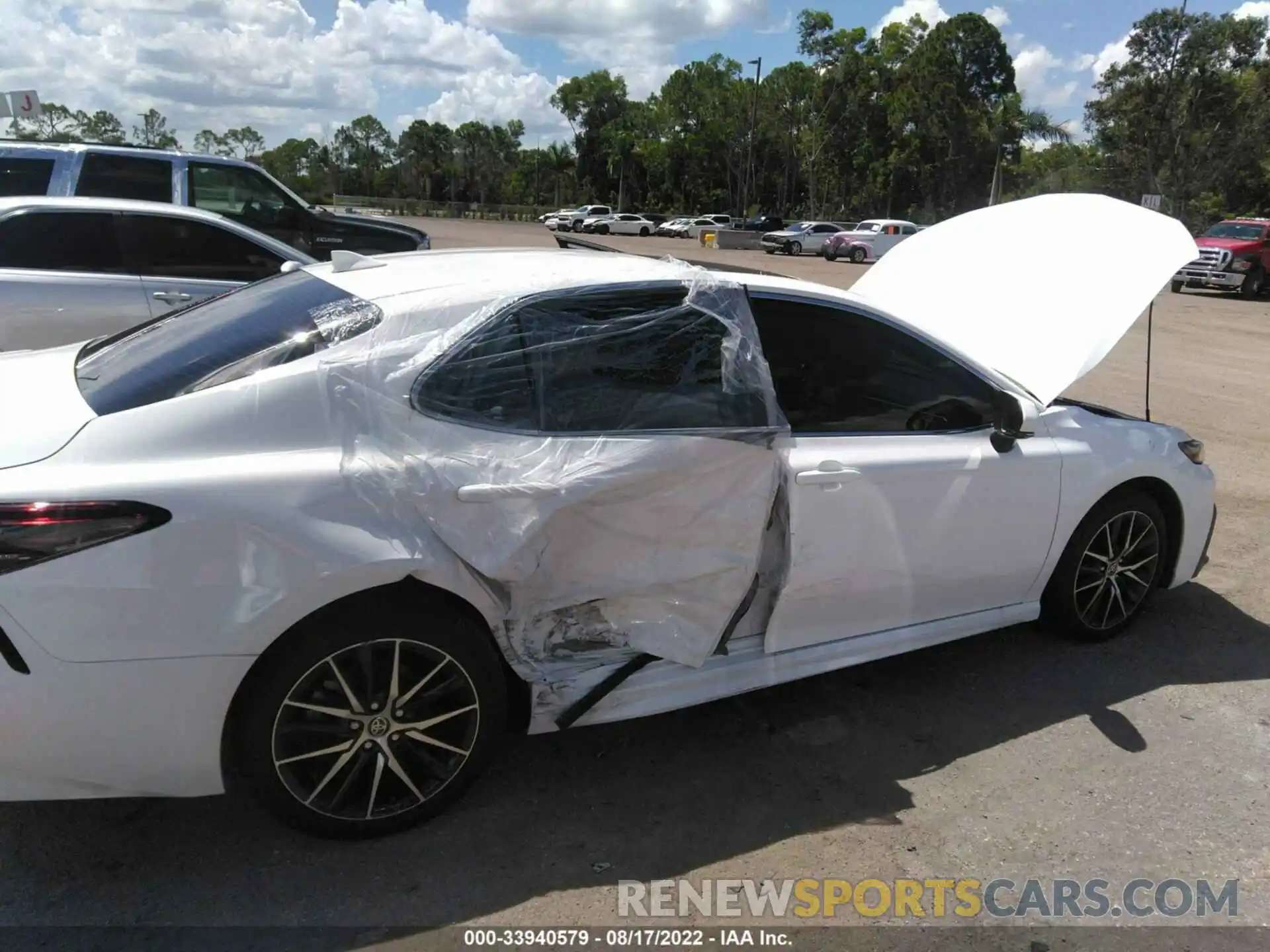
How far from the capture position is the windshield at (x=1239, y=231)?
24.2 m

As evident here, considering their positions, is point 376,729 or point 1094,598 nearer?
point 376,729

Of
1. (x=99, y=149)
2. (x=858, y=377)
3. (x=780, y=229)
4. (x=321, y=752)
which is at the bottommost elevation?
(x=321, y=752)

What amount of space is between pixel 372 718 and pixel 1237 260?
87.1ft

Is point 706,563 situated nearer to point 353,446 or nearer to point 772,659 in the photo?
point 772,659

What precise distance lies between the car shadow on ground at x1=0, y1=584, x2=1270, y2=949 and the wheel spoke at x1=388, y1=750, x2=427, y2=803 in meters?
0.14

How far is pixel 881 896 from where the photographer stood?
9.20 ft

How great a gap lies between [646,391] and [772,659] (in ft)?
3.53

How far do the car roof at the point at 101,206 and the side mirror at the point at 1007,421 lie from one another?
546 cm

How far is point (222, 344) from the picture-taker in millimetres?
2967

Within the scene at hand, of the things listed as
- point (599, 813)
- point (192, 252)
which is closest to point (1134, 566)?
point (599, 813)

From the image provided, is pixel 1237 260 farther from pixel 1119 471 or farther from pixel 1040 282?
pixel 1119 471

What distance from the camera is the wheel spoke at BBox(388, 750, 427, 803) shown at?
2.85 meters

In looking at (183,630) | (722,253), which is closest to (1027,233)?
(183,630)

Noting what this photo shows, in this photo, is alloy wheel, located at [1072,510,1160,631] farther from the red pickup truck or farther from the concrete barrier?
the concrete barrier
